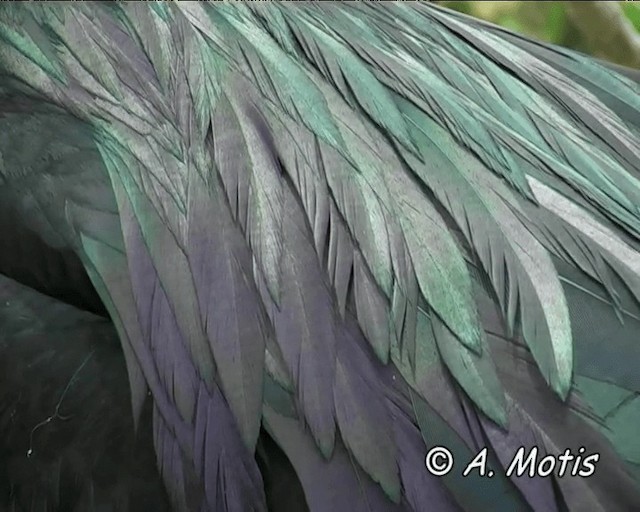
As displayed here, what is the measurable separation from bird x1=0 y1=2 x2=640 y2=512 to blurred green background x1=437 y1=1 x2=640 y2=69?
4.46 ft

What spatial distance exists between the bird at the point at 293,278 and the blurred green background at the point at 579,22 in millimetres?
1358

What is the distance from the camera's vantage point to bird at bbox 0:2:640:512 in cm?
143

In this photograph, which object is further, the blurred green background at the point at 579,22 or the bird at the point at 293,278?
the blurred green background at the point at 579,22

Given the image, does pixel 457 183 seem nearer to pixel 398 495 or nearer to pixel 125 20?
pixel 398 495

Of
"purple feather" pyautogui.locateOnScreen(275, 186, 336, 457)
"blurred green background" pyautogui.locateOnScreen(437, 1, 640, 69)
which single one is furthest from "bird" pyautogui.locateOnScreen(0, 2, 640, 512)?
"blurred green background" pyautogui.locateOnScreen(437, 1, 640, 69)

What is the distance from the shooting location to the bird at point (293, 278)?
4.69 feet

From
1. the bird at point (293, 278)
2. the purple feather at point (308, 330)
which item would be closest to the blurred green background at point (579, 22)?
the bird at point (293, 278)

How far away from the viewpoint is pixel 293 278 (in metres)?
1.50

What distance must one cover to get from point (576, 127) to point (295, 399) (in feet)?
2.02

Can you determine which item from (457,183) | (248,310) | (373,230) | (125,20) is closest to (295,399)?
(248,310)

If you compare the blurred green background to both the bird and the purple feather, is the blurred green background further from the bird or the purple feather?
the purple feather

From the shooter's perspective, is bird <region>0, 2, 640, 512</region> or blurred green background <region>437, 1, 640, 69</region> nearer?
bird <region>0, 2, 640, 512</region>

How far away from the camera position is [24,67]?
5.63 feet

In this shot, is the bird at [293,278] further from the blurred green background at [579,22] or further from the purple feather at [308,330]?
the blurred green background at [579,22]
